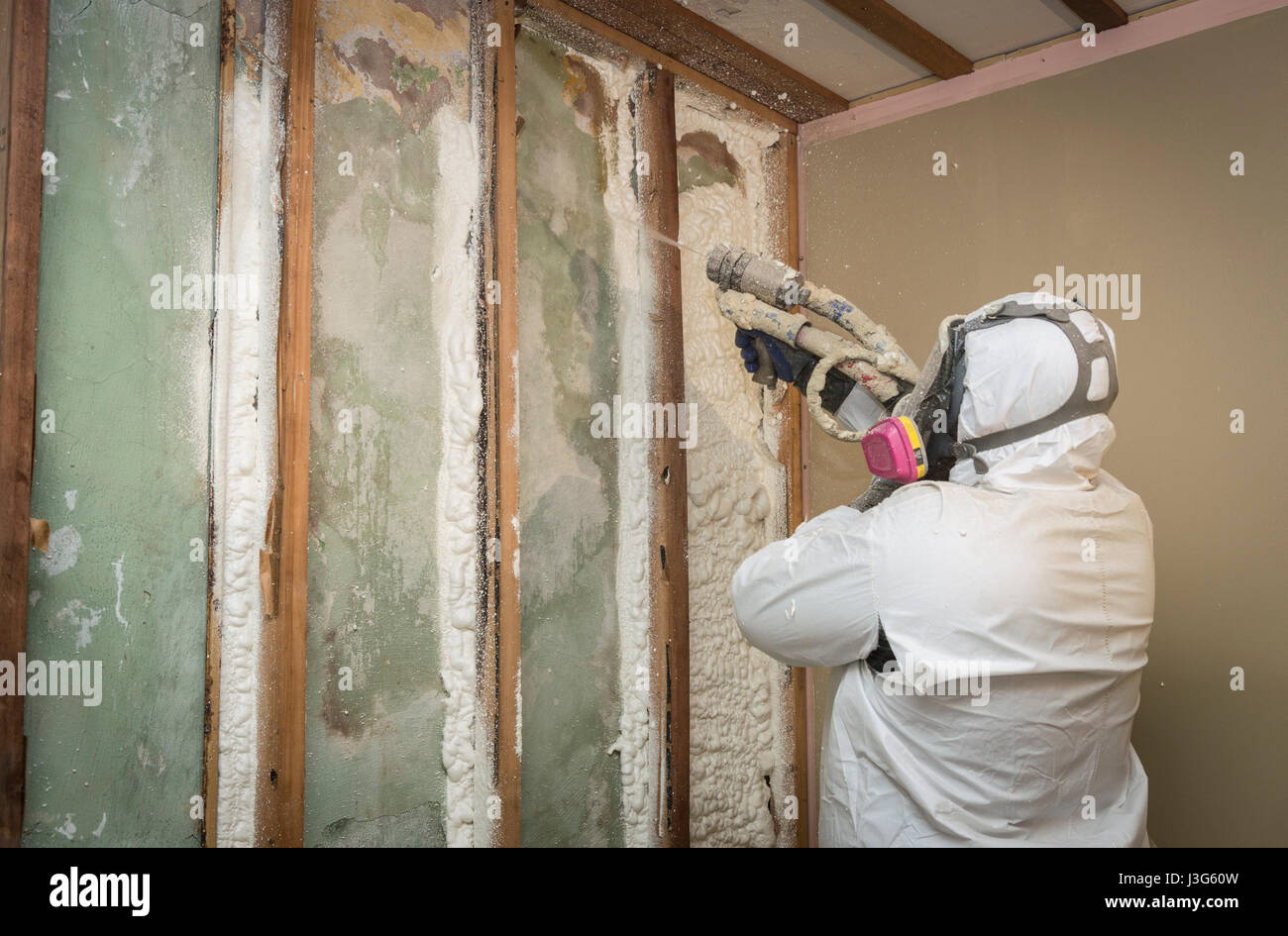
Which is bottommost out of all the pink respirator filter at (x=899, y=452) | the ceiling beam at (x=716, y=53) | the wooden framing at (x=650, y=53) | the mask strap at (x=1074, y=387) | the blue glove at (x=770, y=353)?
the pink respirator filter at (x=899, y=452)

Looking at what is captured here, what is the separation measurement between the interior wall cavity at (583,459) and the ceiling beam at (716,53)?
0.09 m

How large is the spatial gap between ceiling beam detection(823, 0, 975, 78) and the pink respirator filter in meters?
1.03

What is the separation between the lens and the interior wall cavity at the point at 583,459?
76.0 inches

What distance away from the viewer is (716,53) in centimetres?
223

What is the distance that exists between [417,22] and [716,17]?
69 cm

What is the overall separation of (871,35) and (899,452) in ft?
3.80

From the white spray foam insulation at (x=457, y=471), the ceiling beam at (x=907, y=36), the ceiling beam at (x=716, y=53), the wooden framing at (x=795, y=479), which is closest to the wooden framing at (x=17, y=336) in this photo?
the white spray foam insulation at (x=457, y=471)

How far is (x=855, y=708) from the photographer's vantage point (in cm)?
154

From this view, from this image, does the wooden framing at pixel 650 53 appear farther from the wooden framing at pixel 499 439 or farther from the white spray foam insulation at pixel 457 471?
the white spray foam insulation at pixel 457 471

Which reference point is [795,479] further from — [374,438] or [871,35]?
[374,438]

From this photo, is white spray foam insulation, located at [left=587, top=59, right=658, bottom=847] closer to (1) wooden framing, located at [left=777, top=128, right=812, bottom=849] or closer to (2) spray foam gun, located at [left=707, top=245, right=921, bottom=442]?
(2) spray foam gun, located at [left=707, top=245, right=921, bottom=442]

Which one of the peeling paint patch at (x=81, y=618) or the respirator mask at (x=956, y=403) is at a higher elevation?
the respirator mask at (x=956, y=403)

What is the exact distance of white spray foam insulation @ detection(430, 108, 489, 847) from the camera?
177cm
